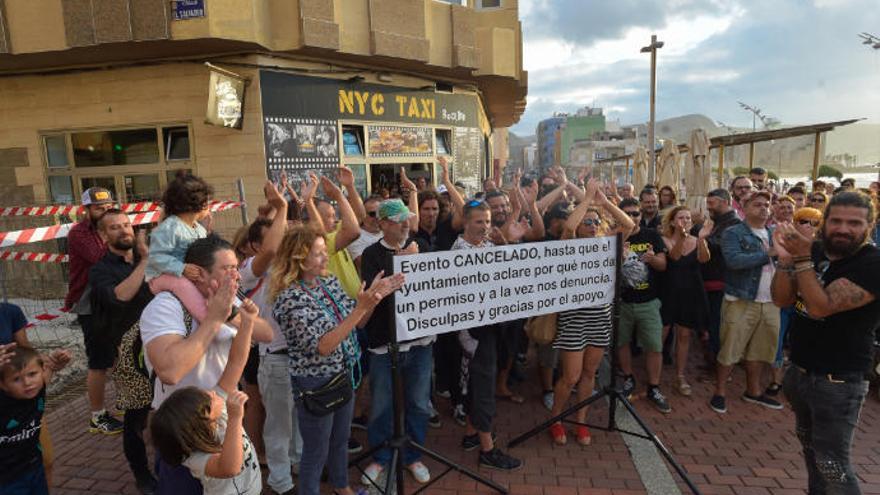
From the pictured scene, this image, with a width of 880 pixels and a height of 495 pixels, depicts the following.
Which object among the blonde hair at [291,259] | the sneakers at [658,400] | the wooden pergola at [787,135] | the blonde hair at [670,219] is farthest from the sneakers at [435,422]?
the wooden pergola at [787,135]

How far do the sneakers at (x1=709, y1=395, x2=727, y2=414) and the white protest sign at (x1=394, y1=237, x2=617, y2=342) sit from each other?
174 cm

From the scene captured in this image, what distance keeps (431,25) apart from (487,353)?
821 cm

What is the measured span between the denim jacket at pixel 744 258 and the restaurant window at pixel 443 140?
25.9 ft

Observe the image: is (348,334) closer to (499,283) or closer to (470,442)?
(499,283)

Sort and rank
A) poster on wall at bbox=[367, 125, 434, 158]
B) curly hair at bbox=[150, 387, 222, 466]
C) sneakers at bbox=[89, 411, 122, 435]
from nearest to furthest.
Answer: curly hair at bbox=[150, 387, 222, 466] < sneakers at bbox=[89, 411, 122, 435] < poster on wall at bbox=[367, 125, 434, 158]

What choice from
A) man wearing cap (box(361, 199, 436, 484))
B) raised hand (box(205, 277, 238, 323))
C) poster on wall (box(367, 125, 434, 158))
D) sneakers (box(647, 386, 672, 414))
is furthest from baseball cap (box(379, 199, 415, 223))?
poster on wall (box(367, 125, 434, 158))

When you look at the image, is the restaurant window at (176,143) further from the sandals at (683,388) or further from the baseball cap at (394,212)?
the sandals at (683,388)

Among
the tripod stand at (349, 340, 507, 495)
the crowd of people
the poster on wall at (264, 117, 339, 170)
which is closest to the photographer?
the crowd of people

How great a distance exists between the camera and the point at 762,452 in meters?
3.78

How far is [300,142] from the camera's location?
8.62 m

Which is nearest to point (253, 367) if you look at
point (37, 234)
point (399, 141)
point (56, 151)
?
point (37, 234)

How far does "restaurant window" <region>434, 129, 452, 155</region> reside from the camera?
11.6 metres

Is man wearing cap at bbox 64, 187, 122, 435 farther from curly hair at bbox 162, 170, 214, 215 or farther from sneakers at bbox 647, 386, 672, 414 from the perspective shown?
sneakers at bbox 647, 386, 672, 414

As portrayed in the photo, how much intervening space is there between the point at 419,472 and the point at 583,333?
1647mm
